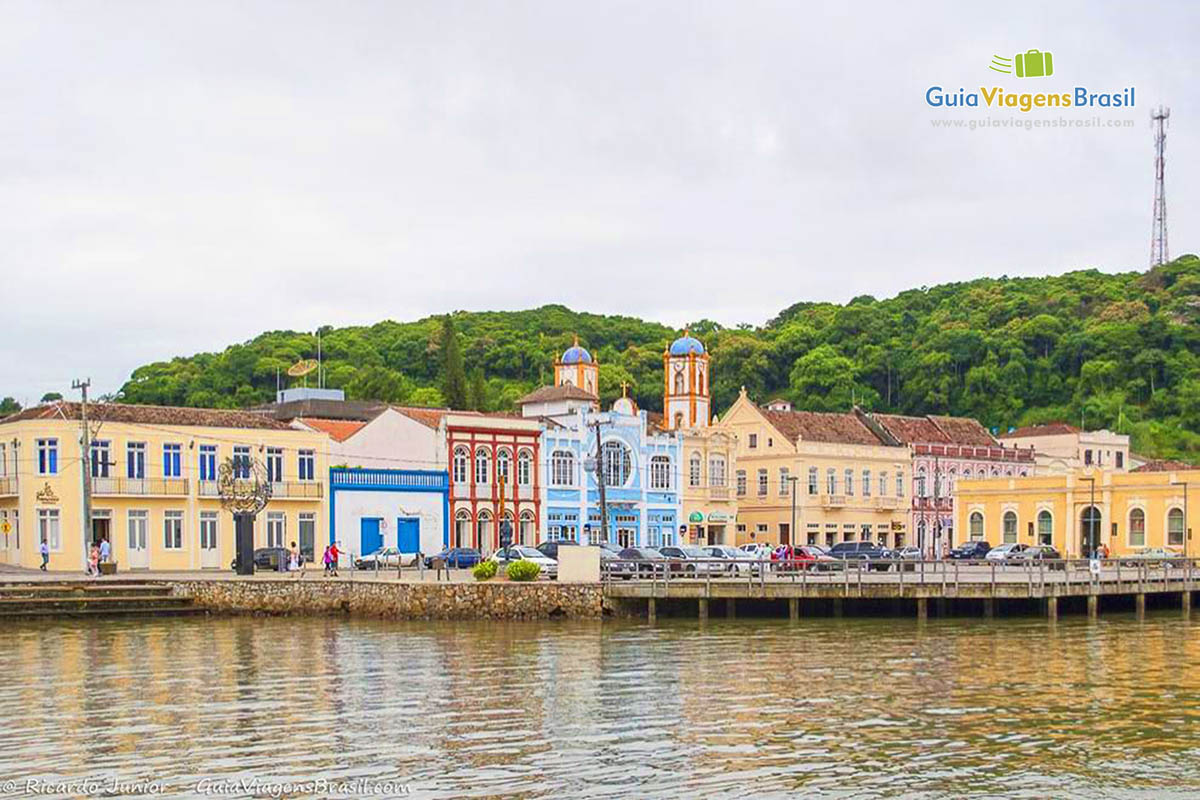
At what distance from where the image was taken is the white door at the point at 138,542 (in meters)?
63.3

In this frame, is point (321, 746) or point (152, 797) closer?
point (152, 797)

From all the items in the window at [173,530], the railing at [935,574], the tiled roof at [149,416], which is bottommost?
the railing at [935,574]

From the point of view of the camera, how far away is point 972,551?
75188 millimetres

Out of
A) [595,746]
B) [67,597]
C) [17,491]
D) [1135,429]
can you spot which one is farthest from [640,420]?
[595,746]

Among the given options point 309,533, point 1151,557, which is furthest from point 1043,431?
point 309,533

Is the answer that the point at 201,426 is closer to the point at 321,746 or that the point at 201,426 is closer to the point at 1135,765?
the point at 321,746

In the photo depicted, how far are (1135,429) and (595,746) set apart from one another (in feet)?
321

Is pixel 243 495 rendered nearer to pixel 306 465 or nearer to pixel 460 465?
pixel 306 465

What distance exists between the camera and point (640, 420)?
268 ft

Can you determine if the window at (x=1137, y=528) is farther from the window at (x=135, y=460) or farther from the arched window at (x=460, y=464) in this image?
the window at (x=135, y=460)

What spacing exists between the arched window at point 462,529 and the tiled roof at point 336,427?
649cm

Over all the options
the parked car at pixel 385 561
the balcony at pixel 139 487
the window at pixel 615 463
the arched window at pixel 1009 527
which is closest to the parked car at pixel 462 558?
the parked car at pixel 385 561

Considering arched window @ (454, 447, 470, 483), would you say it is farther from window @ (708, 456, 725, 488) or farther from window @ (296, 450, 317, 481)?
window @ (708, 456, 725, 488)

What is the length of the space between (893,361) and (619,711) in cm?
9943
